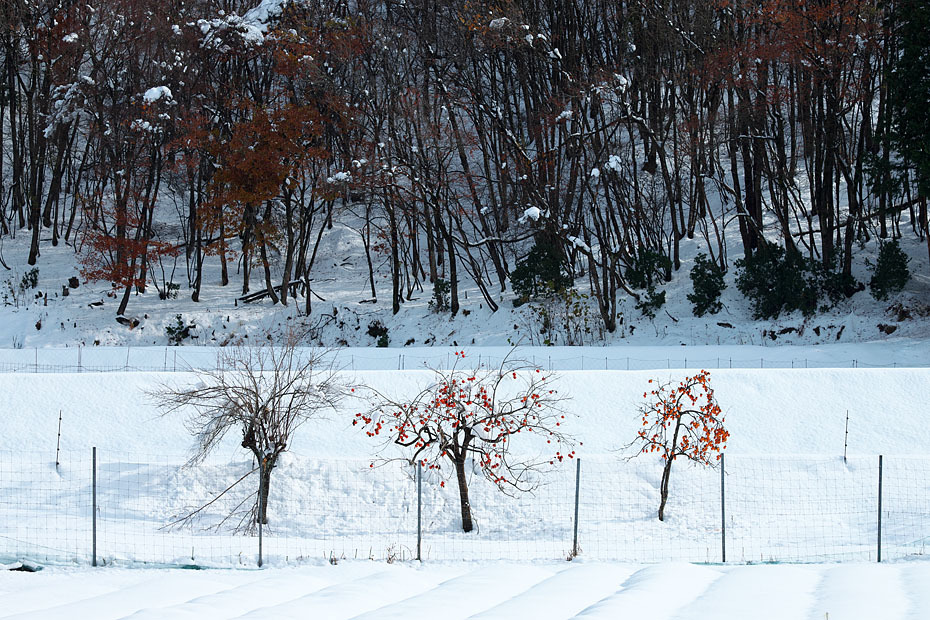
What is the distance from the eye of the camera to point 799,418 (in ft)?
62.2

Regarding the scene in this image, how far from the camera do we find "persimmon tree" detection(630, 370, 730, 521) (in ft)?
51.7

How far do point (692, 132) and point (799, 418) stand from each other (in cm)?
1505

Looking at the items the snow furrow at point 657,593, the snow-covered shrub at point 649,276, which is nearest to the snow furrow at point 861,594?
the snow furrow at point 657,593

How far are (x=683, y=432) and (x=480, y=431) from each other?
170 inches

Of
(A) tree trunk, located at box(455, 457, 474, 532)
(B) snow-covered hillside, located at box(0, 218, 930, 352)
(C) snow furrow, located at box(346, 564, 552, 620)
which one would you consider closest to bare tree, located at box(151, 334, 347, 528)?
(A) tree trunk, located at box(455, 457, 474, 532)

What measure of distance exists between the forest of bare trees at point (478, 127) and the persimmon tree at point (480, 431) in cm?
1128

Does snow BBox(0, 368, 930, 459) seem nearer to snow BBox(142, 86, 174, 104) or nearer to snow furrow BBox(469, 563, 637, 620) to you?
snow furrow BBox(469, 563, 637, 620)

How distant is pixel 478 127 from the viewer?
36344 mm

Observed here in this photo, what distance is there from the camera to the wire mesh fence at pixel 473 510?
537 inches

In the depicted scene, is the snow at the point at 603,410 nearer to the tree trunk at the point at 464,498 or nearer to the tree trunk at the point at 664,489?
the tree trunk at the point at 664,489

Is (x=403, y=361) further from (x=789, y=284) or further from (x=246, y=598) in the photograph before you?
(x=246, y=598)

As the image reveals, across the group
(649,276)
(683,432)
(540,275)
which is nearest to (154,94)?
(540,275)

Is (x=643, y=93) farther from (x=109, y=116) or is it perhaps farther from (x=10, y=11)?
(x=10, y=11)

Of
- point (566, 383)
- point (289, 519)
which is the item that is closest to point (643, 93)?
point (566, 383)
